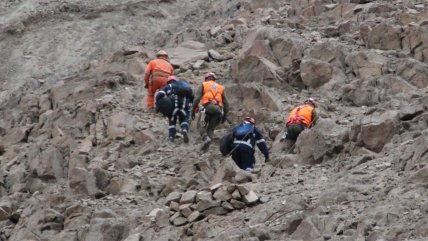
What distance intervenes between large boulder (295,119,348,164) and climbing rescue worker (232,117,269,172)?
725 millimetres

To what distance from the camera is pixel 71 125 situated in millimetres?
21344

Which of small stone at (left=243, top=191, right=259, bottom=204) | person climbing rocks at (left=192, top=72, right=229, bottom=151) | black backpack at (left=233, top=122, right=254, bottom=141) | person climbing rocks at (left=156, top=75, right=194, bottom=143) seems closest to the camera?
small stone at (left=243, top=191, right=259, bottom=204)

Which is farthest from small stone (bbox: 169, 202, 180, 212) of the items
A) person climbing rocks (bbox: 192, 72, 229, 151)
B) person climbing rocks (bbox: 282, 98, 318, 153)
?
person climbing rocks (bbox: 192, 72, 229, 151)

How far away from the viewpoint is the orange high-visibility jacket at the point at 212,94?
1784cm

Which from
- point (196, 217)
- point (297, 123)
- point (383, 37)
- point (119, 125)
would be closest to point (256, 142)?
point (297, 123)

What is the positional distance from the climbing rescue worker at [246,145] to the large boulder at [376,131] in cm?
187

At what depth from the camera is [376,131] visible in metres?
15.1

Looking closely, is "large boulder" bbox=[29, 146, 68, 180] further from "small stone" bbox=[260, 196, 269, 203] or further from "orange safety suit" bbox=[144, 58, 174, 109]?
"small stone" bbox=[260, 196, 269, 203]

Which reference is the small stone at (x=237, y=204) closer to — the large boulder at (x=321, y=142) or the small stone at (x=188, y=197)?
the small stone at (x=188, y=197)

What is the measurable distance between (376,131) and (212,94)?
3.82 metres

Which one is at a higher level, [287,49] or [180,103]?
[180,103]

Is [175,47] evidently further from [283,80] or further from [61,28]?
[61,28]

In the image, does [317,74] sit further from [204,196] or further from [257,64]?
[204,196]

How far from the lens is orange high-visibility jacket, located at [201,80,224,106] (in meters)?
17.8
